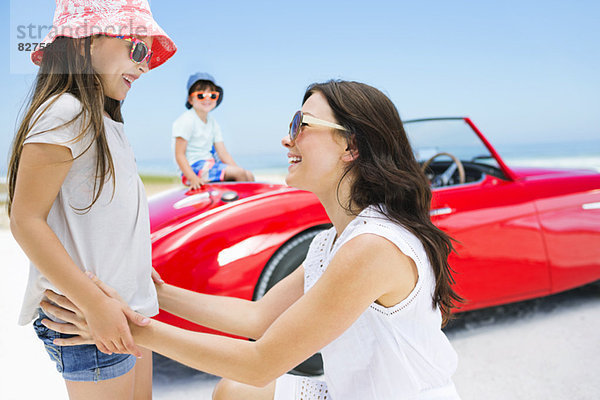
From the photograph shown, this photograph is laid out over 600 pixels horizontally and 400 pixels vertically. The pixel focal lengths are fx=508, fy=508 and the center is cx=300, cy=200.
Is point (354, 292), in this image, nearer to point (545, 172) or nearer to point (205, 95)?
point (545, 172)

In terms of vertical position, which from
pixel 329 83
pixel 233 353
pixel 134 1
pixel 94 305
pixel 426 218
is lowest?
pixel 233 353

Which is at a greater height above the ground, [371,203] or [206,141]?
[371,203]

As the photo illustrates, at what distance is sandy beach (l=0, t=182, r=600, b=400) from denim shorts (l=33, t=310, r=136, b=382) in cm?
127

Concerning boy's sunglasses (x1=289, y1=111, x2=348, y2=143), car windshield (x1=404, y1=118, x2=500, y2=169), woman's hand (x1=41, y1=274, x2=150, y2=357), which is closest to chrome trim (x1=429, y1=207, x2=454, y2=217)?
car windshield (x1=404, y1=118, x2=500, y2=169)

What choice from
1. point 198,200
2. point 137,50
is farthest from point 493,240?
point 137,50

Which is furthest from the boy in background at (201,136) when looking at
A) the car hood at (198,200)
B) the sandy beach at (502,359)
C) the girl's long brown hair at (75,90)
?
the girl's long brown hair at (75,90)

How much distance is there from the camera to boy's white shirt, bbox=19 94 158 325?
52.6 inches

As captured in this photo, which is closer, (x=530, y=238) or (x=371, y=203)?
(x=371, y=203)

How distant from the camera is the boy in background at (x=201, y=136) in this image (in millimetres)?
4094

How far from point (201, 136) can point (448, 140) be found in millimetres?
2006

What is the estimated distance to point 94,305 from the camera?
1312 mm

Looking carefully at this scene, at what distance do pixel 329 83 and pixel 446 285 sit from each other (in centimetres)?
76

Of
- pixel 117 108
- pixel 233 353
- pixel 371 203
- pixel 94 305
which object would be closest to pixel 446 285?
pixel 371 203

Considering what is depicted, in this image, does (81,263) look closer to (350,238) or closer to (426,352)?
(350,238)
